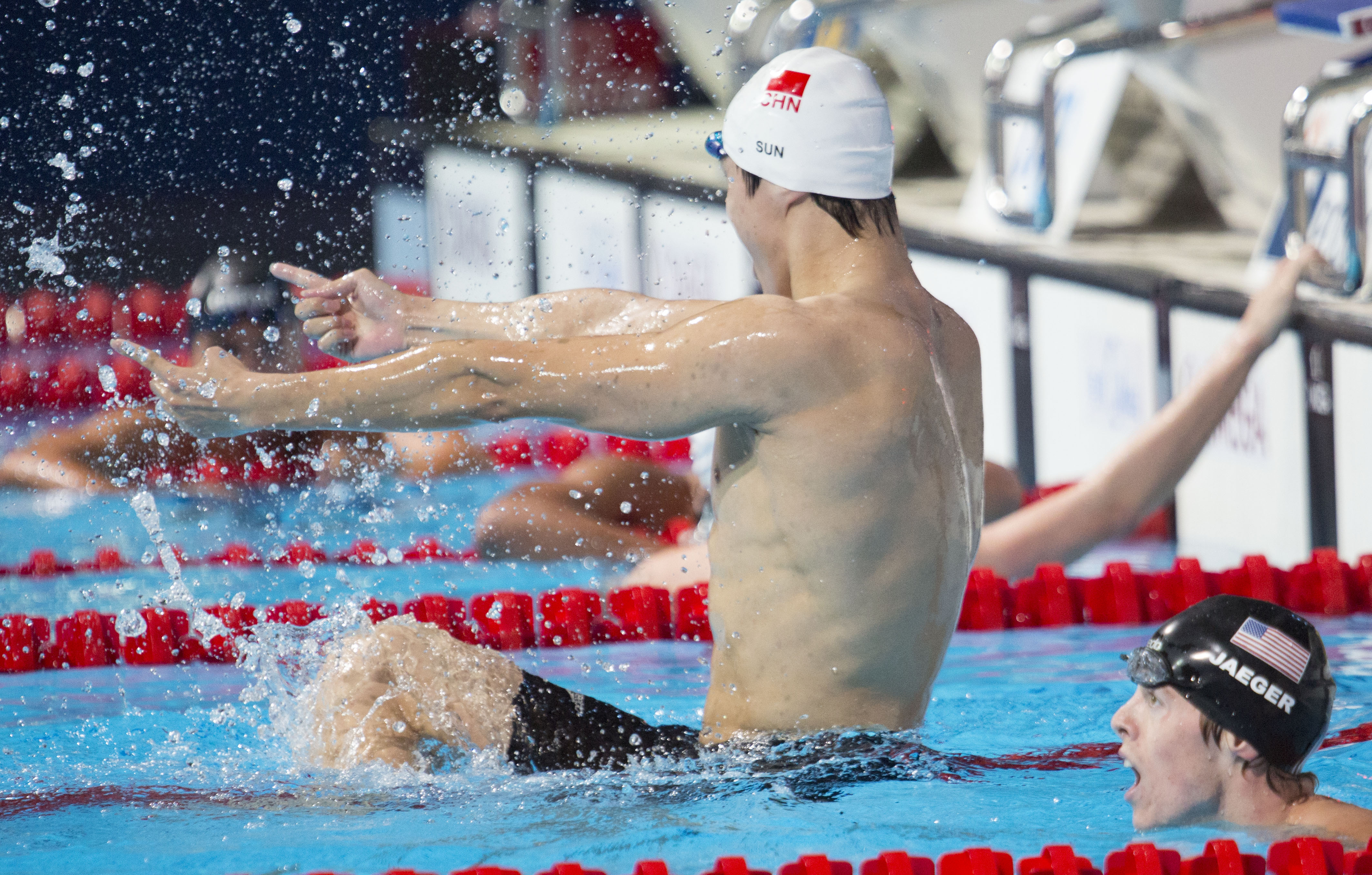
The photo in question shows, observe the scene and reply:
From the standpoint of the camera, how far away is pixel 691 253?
6816mm

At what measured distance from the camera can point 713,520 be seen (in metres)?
2.12

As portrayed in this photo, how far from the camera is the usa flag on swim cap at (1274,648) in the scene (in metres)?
1.93

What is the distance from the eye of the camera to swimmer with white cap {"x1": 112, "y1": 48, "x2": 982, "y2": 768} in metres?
1.92

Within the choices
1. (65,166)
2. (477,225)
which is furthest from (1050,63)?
(65,166)

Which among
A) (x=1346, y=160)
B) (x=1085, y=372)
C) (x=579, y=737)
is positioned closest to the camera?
(x=579, y=737)

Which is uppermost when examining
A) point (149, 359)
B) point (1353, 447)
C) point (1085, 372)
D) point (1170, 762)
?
point (149, 359)

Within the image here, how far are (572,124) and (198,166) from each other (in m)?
2.47

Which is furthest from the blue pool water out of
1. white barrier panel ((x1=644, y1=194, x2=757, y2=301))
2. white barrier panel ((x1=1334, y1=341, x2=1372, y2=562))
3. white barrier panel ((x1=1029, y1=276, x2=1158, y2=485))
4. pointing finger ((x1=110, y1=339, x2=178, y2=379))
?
white barrier panel ((x1=644, y1=194, x2=757, y2=301))

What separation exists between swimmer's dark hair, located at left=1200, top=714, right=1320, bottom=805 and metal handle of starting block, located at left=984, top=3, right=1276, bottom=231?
297cm

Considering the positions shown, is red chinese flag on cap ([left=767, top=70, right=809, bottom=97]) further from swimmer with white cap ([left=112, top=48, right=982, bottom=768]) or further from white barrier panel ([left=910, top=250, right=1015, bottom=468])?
white barrier panel ([left=910, top=250, right=1015, bottom=468])

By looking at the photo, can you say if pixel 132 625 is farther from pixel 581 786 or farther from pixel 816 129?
pixel 816 129

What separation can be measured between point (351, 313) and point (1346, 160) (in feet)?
8.04

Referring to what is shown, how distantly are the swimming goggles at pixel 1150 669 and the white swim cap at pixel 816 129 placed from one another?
671 millimetres

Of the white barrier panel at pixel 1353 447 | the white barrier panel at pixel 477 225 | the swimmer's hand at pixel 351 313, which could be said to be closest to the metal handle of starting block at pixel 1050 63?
the white barrier panel at pixel 1353 447
